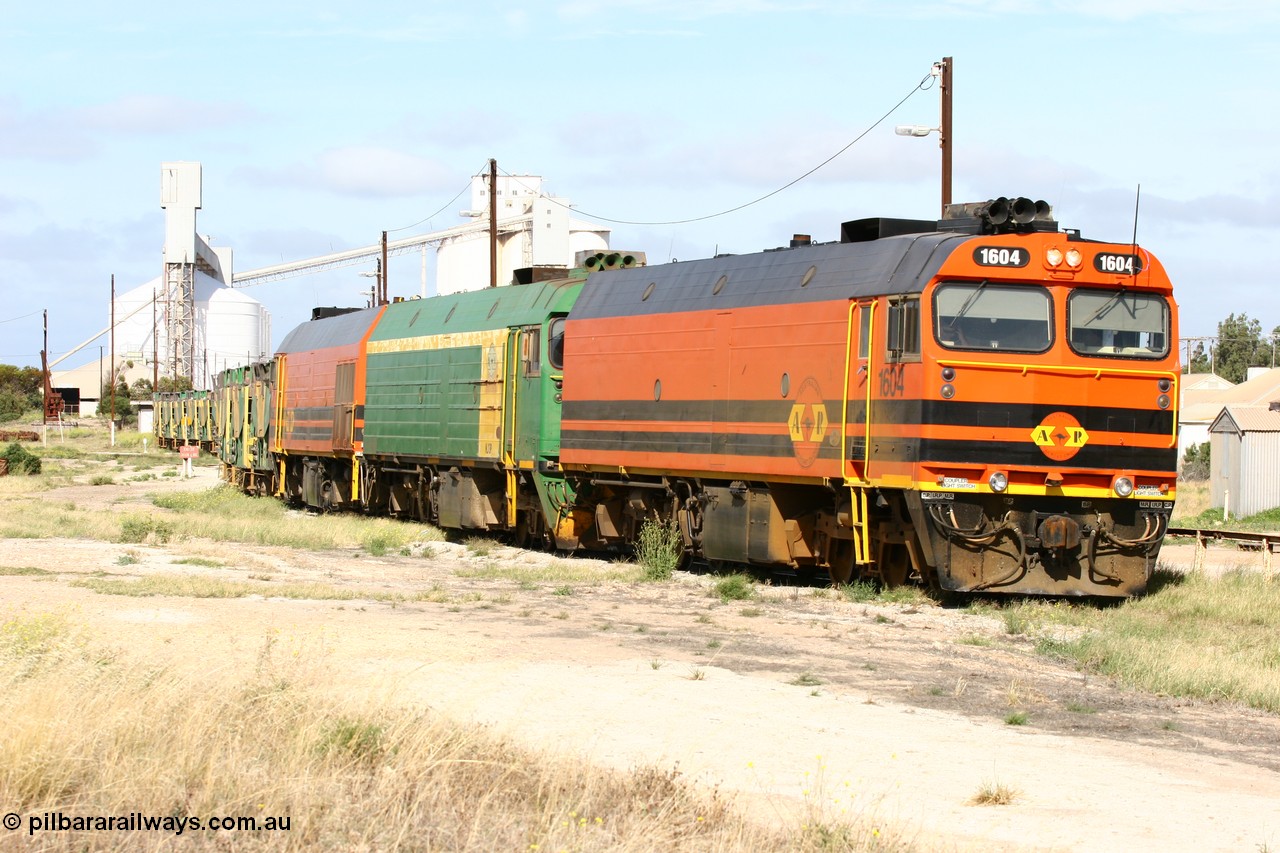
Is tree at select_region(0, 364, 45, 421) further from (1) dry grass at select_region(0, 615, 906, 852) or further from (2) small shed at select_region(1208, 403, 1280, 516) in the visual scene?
(1) dry grass at select_region(0, 615, 906, 852)

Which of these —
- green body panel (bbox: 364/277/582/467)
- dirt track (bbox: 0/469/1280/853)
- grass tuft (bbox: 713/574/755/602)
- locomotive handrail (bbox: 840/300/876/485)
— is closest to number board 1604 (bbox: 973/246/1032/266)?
locomotive handrail (bbox: 840/300/876/485)

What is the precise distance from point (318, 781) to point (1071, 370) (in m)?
11.4

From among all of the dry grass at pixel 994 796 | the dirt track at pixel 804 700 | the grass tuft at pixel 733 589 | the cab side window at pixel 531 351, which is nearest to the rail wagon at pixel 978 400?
the dirt track at pixel 804 700

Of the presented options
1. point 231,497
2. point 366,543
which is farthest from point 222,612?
point 231,497

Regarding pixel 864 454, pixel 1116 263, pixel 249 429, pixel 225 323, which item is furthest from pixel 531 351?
pixel 225 323

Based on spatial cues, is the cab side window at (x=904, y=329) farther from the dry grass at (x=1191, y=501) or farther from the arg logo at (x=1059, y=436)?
the dry grass at (x=1191, y=501)

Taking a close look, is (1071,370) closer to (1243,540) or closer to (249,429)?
(1243,540)

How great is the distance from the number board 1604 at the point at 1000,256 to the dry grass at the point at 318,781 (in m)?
9.66

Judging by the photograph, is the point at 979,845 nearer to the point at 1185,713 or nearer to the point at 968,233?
the point at 1185,713

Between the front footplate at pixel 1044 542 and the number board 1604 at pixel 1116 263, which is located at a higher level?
the number board 1604 at pixel 1116 263

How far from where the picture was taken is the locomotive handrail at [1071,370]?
651 inches

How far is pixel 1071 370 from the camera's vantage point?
1680cm

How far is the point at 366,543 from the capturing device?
1052 inches

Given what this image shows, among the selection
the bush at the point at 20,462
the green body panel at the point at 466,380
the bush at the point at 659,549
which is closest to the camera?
the bush at the point at 659,549
